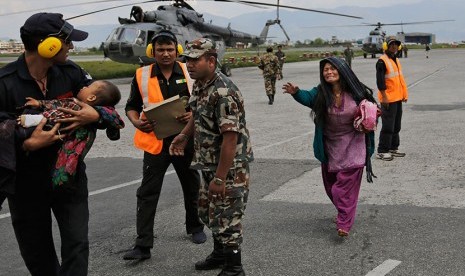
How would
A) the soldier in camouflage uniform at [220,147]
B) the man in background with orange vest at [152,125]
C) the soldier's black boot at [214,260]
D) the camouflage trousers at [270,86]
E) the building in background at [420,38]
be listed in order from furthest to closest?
1. the building in background at [420,38]
2. the camouflage trousers at [270,86]
3. the man in background with orange vest at [152,125]
4. the soldier's black boot at [214,260]
5. the soldier in camouflage uniform at [220,147]

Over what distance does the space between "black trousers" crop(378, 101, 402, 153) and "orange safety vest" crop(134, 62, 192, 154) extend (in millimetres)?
4827

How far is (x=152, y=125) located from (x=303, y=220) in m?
2.02

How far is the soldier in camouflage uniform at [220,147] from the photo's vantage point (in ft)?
12.9

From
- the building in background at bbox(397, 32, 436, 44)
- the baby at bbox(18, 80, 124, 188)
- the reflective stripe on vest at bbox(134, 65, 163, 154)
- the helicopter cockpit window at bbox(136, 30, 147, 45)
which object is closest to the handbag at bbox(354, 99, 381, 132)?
the reflective stripe on vest at bbox(134, 65, 163, 154)

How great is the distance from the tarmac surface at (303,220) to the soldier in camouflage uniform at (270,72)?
765cm

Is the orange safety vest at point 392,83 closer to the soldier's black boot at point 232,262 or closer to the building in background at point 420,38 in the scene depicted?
the soldier's black boot at point 232,262

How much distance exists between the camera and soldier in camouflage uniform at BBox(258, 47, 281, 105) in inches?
701

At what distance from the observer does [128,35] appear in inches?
955

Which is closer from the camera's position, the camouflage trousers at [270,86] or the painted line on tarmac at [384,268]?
the painted line on tarmac at [384,268]

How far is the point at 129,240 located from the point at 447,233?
9.95 ft

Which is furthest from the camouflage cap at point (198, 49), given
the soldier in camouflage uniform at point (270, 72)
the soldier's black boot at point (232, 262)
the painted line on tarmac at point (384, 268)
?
the soldier in camouflage uniform at point (270, 72)

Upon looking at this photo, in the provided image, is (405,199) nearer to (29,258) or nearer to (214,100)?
(214,100)

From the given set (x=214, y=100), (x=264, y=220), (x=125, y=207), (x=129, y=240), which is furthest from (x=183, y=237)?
(x=214, y=100)

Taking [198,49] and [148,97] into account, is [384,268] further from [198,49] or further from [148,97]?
[148,97]
